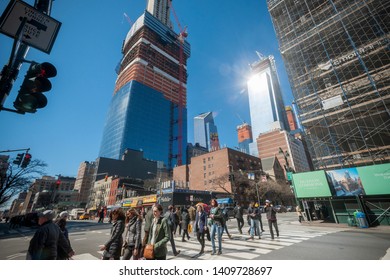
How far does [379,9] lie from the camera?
818 inches

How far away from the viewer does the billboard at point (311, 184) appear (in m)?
15.1

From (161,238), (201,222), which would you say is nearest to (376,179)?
(201,222)

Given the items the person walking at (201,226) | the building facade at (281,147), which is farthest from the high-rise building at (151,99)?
the person walking at (201,226)

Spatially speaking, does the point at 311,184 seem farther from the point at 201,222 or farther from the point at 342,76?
the point at 342,76

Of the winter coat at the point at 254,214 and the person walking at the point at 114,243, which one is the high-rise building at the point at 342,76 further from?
the person walking at the point at 114,243

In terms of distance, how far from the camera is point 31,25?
3291 mm

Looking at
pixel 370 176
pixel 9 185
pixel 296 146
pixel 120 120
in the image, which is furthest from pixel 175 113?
pixel 370 176

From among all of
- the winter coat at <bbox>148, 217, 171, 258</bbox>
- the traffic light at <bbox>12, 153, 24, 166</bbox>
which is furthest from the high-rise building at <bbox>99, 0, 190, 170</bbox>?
the winter coat at <bbox>148, 217, 171, 258</bbox>

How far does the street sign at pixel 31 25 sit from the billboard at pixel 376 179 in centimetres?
1862

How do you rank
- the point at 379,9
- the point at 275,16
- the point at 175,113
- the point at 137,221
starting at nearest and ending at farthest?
the point at 137,221 < the point at 379,9 < the point at 275,16 < the point at 175,113

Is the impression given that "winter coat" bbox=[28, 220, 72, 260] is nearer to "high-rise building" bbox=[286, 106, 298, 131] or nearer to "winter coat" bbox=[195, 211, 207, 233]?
"winter coat" bbox=[195, 211, 207, 233]

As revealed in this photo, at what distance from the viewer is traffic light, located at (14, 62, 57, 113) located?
115 inches
